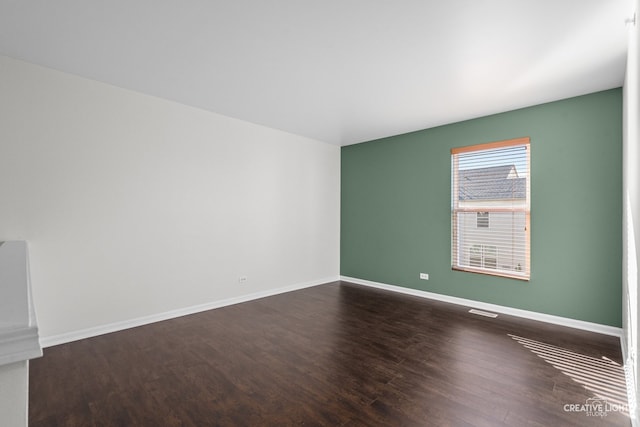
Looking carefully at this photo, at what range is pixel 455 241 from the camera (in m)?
4.63

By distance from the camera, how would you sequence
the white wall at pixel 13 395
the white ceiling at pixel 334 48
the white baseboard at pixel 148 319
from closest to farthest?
the white wall at pixel 13 395, the white ceiling at pixel 334 48, the white baseboard at pixel 148 319

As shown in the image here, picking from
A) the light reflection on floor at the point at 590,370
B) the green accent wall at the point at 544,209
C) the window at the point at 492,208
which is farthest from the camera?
the window at the point at 492,208

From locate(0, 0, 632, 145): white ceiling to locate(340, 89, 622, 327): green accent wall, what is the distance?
0.37m

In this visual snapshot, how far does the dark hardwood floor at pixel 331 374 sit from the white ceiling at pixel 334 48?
2.75m

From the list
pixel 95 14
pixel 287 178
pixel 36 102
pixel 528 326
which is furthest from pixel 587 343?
pixel 36 102

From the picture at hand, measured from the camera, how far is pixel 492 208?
14.0 feet

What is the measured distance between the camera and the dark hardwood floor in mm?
2027

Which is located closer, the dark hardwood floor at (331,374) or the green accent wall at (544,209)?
the dark hardwood floor at (331,374)

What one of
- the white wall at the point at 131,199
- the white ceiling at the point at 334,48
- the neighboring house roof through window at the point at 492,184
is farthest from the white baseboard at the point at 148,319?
the neighboring house roof through window at the point at 492,184

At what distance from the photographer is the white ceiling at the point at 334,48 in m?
2.15

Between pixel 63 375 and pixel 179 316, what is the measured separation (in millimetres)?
1453

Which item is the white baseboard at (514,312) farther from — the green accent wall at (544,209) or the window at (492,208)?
the window at (492,208)

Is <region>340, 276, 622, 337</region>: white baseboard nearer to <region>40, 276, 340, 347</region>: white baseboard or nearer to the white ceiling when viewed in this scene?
<region>40, 276, 340, 347</region>: white baseboard

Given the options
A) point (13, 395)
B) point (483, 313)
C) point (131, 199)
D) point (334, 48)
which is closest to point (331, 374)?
point (13, 395)
